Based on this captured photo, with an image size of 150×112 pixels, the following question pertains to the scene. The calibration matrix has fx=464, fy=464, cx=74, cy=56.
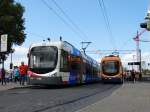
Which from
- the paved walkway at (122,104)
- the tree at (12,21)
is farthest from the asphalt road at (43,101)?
the tree at (12,21)

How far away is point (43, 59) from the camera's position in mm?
31391

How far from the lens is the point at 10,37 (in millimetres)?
59656

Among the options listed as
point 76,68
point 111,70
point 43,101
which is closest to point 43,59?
point 76,68

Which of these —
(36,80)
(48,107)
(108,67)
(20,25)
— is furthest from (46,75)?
(20,25)

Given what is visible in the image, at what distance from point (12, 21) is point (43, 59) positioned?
3057cm

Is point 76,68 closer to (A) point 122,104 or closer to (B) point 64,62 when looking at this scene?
(B) point 64,62

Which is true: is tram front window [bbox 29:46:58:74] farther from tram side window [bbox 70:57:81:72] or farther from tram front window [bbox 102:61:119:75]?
tram front window [bbox 102:61:119:75]

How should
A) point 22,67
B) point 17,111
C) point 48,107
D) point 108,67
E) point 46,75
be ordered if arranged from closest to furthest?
point 17,111 → point 48,107 → point 46,75 → point 22,67 → point 108,67

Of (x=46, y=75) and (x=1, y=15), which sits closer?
(x=46, y=75)

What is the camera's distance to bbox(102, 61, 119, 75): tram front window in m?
55.4

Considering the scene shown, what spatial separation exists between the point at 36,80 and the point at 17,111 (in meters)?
17.1

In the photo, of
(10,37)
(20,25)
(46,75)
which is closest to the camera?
(46,75)

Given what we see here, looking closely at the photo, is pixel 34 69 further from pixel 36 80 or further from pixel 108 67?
pixel 108 67

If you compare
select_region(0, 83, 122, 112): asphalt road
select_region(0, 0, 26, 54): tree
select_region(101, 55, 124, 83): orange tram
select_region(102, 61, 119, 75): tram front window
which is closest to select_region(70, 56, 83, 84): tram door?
select_region(0, 83, 122, 112): asphalt road
